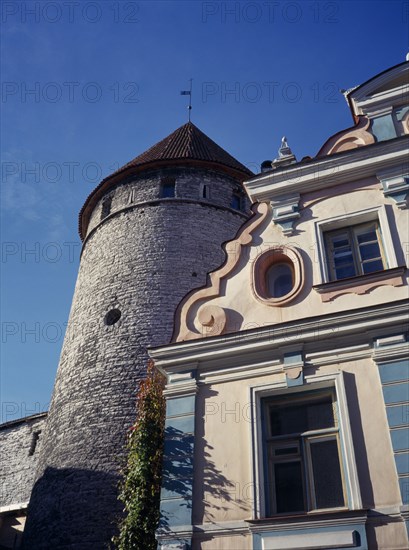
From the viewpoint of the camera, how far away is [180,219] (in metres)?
17.1

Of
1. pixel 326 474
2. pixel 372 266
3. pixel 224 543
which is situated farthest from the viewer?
pixel 372 266

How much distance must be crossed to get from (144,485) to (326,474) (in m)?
2.91

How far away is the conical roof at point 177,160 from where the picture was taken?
1841 centimetres

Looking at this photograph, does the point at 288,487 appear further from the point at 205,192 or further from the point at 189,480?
the point at 205,192

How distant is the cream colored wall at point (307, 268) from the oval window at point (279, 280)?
29 cm

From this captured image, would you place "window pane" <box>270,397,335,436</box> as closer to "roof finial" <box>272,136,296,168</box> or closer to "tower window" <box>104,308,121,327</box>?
"roof finial" <box>272,136,296,168</box>

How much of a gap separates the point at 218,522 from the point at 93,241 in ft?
41.5

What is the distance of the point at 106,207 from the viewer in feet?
61.9

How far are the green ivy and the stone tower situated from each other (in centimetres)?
410

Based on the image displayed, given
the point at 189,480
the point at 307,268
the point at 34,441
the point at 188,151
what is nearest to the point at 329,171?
the point at 307,268

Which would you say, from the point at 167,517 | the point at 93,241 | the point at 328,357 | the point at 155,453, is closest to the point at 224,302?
the point at 328,357

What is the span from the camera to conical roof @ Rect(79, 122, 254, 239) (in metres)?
18.4

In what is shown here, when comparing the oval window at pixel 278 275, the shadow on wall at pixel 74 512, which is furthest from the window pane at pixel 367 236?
the shadow on wall at pixel 74 512

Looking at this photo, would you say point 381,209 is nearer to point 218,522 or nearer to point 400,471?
Result: point 400,471
